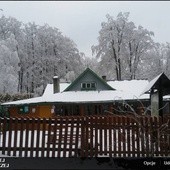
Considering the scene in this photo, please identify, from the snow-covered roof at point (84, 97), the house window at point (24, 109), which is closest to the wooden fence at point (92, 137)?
the snow-covered roof at point (84, 97)

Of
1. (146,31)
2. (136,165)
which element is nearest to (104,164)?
(136,165)

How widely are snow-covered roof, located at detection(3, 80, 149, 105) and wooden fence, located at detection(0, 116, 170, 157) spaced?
18520 mm

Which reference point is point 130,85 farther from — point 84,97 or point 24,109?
point 24,109

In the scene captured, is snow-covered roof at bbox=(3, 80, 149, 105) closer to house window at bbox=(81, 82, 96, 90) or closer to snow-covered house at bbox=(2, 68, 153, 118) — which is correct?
snow-covered house at bbox=(2, 68, 153, 118)

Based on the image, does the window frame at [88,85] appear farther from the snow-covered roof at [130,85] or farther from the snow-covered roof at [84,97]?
the snow-covered roof at [130,85]

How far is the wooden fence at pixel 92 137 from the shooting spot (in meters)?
11.6

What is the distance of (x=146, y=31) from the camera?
169 feet

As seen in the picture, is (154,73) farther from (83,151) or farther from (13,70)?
(83,151)

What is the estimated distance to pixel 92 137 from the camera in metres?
11.7

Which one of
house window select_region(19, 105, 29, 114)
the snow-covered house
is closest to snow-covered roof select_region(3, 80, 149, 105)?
the snow-covered house

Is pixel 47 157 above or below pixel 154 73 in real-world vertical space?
below

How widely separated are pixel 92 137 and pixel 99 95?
79.3 feet

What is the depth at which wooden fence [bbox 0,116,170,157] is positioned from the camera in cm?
1155

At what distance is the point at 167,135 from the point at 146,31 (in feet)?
136
